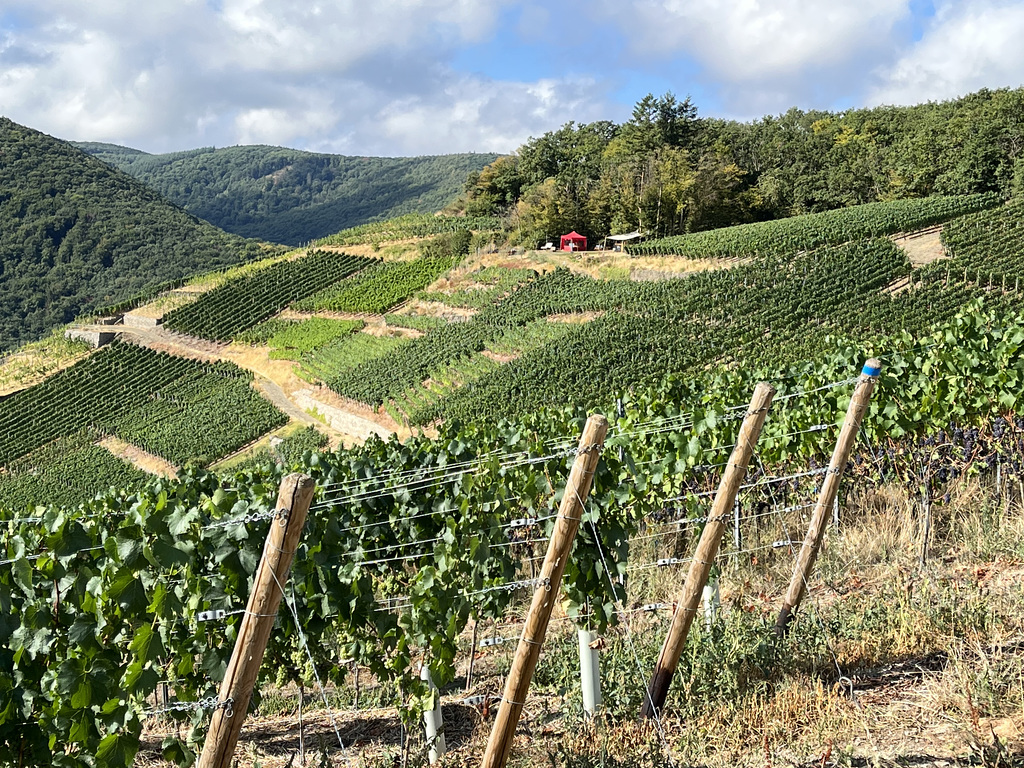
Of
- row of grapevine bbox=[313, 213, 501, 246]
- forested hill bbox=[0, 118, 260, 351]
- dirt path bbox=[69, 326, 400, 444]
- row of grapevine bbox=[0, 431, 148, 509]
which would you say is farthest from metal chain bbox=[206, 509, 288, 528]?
forested hill bbox=[0, 118, 260, 351]

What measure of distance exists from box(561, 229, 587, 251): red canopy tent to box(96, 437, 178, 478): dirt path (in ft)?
84.0

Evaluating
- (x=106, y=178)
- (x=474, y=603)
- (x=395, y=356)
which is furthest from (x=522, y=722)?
(x=106, y=178)

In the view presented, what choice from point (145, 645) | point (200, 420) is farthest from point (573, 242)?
point (145, 645)

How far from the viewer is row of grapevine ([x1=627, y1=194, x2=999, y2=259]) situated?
37344 millimetres

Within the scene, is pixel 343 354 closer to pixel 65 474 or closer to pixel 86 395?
pixel 65 474

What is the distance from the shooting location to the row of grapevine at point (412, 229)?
65.6m

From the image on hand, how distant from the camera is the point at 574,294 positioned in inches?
1567

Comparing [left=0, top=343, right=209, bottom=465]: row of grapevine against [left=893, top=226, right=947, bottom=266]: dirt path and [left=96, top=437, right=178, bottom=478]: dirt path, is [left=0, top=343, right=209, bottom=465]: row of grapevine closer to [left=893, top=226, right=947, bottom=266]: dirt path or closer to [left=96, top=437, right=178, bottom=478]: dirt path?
[left=96, top=437, right=178, bottom=478]: dirt path

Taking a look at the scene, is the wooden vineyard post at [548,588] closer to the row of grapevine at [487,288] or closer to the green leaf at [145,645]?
the green leaf at [145,645]

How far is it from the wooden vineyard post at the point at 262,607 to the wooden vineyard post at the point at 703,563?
6.38ft

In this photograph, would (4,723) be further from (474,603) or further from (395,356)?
(395,356)

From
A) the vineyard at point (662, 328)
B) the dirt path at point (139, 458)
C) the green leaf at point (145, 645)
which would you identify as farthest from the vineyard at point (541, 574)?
the dirt path at point (139, 458)

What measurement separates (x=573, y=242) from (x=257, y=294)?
2407cm

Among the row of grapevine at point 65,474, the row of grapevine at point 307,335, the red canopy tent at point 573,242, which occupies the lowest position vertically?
the row of grapevine at point 65,474
